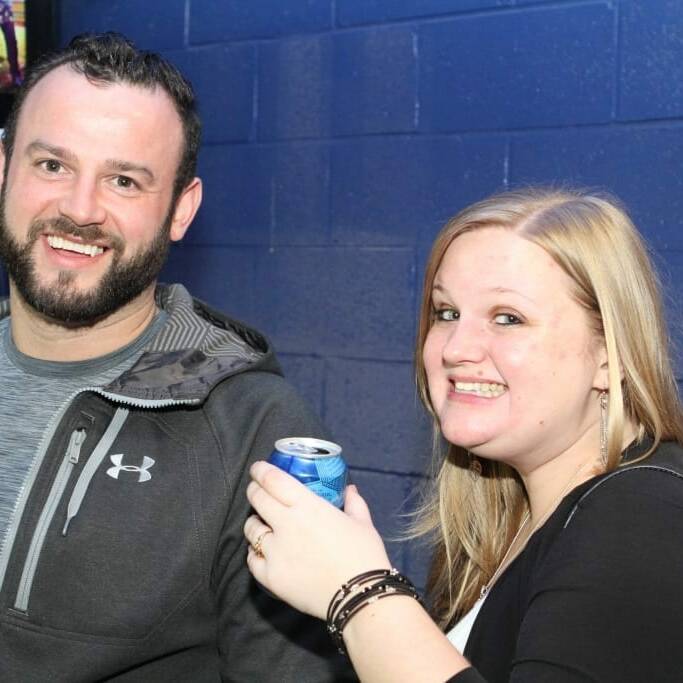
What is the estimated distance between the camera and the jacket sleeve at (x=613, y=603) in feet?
3.89

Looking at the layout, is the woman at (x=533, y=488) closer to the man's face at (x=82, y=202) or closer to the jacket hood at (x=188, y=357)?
the jacket hood at (x=188, y=357)

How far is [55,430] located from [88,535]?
19cm

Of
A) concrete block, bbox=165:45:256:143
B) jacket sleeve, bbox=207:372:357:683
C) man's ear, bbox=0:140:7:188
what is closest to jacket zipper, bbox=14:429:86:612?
jacket sleeve, bbox=207:372:357:683

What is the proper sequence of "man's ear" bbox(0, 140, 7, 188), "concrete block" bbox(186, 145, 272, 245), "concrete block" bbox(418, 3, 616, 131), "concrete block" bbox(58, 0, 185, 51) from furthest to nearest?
"concrete block" bbox(58, 0, 185, 51)
"concrete block" bbox(186, 145, 272, 245)
"concrete block" bbox(418, 3, 616, 131)
"man's ear" bbox(0, 140, 7, 188)

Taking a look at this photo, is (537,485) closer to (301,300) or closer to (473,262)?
(473,262)

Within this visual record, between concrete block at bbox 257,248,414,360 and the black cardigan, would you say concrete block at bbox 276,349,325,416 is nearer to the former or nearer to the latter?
concrete block at bbox 257,248,414,360

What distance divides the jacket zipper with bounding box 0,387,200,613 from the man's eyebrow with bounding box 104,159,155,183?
0.41m

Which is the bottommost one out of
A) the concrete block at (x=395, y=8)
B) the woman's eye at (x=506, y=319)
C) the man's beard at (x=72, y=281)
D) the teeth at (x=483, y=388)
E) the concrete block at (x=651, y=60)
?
the teeth at (x=483, y=388)

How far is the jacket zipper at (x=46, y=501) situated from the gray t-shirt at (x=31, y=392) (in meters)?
0.02

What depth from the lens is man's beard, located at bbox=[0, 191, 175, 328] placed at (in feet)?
6.20

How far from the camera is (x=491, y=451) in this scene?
1549mm

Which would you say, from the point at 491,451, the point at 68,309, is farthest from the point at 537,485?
the point at 68,309

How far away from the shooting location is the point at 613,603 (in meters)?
1.20

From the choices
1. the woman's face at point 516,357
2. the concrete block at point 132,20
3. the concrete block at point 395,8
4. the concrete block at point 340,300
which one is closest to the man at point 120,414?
the woman's face at point 516,357
